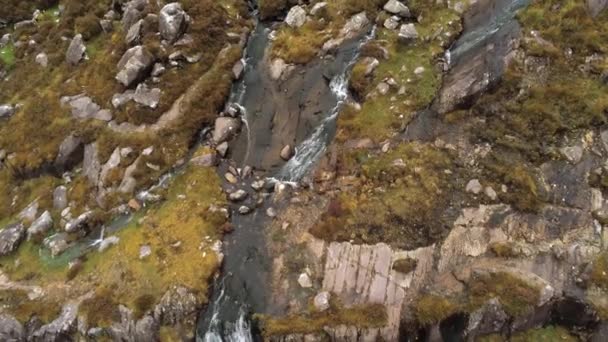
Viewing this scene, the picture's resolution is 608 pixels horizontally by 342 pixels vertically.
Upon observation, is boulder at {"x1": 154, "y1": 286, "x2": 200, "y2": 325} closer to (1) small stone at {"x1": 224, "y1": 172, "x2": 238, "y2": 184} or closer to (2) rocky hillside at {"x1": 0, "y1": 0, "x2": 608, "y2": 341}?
(2) rocky hillside at {"x1": 0, "y1": 0, "x2": 608, "y2": 341}

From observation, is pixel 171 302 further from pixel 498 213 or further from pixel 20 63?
pixel 20 63

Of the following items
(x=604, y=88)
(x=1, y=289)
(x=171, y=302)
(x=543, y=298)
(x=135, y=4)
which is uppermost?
(x=604, y=88)

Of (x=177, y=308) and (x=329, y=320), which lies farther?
(x=177, y=308)

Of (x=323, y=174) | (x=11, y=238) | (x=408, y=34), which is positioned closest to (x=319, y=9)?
(x=408, y=34)

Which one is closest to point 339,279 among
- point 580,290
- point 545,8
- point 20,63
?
point 580,290

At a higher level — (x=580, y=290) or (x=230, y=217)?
(x=580, y=290)

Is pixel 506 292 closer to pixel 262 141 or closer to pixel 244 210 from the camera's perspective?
pixel 244 210

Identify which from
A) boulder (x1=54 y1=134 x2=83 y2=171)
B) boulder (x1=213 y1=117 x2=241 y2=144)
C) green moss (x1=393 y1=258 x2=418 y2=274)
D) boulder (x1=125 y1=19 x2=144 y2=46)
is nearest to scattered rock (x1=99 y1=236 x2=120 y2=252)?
boulder (x1=54 y1=134 x2=83 y2=171)
